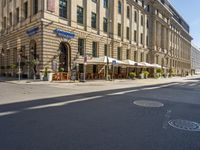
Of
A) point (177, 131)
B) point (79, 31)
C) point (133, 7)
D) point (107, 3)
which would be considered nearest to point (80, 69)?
point (79, 31)

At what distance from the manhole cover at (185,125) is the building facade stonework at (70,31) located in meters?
22.7

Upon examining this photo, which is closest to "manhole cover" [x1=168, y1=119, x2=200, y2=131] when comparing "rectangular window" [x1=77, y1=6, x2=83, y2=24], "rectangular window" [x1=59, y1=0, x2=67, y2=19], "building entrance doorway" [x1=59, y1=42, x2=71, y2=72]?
"building entrance doorway" [x1=59, y1=42, x2=71, y2=72]

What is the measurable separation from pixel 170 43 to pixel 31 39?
5683cm

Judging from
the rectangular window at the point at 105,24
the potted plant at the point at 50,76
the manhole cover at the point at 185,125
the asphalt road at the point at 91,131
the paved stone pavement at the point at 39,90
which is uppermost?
the rectangular window at the point at 105,24

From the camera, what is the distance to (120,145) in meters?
4.76

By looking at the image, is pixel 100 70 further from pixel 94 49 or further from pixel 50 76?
pixel 50 76

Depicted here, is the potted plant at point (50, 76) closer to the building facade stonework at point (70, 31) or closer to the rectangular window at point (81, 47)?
the building facade stonework at point (70, 31)

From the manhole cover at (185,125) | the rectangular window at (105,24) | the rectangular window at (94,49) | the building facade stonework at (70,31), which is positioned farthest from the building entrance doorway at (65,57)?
the manhole cover at (185,125)

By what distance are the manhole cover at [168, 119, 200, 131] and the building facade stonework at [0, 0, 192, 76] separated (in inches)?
893

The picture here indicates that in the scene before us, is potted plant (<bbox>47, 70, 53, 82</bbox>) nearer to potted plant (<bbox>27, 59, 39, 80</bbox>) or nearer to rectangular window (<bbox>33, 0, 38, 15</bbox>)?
potted plant (<bbox>27, 59, 39, 80</bbox>)

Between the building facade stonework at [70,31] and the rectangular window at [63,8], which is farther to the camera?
the rectangular window at [63,8]

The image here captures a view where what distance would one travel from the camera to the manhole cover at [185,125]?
6391 mm

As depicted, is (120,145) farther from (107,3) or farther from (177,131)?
(107,3)

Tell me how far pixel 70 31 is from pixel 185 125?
87.4 feet
